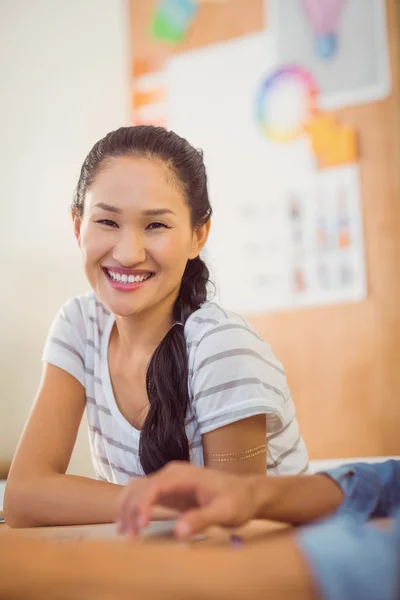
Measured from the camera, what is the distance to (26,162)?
288 cm

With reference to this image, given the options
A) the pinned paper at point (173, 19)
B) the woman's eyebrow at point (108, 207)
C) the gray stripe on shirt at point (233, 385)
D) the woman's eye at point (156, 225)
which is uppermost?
the pinned paper at point (173, 19)

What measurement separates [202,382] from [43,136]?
2.11m

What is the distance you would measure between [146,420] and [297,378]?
1.36 m

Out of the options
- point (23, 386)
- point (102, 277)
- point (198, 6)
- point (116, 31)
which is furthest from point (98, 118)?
point (102, 277)

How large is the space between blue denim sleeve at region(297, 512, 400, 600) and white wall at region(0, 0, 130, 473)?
2.41 metres

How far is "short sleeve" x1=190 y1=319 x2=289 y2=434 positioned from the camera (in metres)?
0.99

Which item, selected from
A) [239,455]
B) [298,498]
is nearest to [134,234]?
[239,455]

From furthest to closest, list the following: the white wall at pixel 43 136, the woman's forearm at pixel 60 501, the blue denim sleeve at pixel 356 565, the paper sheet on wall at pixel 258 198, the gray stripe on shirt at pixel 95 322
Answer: the white wall at pixel 43 136 → the paper sheet on wall at pixel 258 198 → the gray stripe on shirt at pixel 95 322 → the woman's forearm at pixel 60 501 → the blue denim sleeve at pixel 356 565

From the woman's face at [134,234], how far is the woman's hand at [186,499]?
0.56 metres

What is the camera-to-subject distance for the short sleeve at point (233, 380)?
39.0 inches

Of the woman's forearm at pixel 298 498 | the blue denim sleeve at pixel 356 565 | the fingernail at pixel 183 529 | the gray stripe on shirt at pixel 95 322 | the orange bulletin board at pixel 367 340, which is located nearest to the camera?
the blue denim sleeve at pixel 356 565

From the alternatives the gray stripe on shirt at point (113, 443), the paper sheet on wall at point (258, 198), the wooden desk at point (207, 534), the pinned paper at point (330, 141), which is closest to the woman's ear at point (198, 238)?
the gray stripe on shirt at point (113, 443)

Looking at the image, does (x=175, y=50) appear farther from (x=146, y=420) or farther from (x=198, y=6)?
(x=146, y=420)

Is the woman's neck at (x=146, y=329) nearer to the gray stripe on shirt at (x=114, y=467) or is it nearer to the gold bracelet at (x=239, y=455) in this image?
the gray stripe on shirt at (x=114, y=467)
